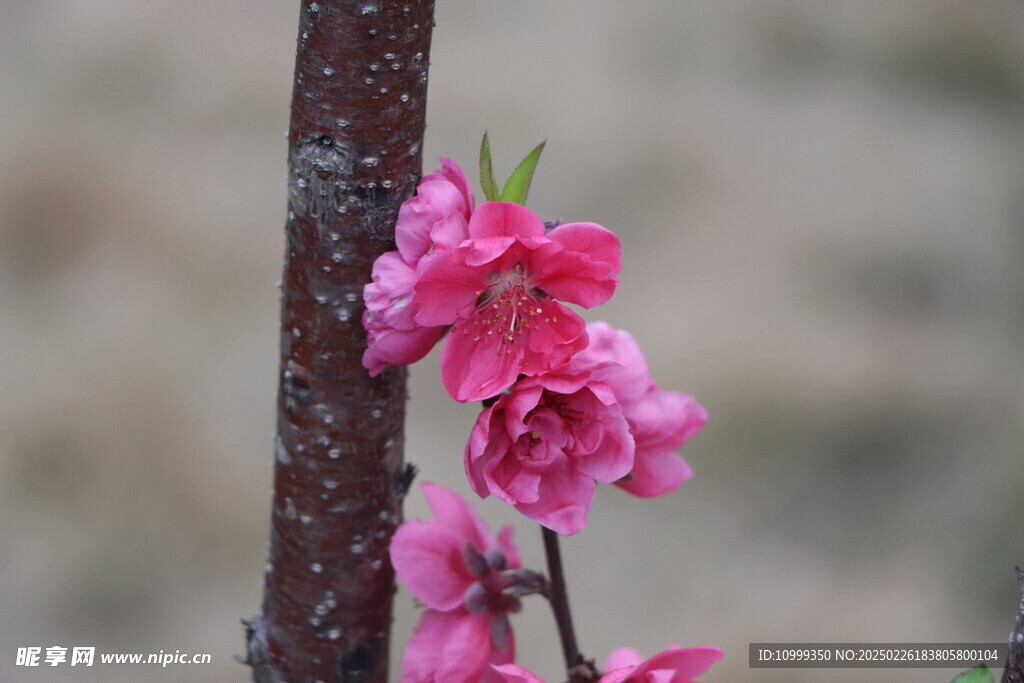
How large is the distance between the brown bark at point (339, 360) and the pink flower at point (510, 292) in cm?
7

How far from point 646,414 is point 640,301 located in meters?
2.13

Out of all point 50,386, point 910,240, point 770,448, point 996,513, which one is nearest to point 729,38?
point 910,240

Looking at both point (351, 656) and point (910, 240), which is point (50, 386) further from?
point (910, 240)

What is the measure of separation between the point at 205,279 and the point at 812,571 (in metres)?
1.65

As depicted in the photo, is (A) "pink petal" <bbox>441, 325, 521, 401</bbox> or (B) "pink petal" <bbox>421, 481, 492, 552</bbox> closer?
(A) "pink petal" <bbox>441, 325, 521, 401</bbox>

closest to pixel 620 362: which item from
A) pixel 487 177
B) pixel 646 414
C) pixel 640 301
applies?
pixel 646 414

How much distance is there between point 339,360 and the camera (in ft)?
2.20

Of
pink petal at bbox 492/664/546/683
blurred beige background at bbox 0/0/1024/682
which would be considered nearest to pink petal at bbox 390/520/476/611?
pink petal at bbox 492/664/546/683

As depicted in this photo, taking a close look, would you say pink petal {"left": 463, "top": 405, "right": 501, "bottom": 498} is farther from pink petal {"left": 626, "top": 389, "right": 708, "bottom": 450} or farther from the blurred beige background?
the blurred beige background

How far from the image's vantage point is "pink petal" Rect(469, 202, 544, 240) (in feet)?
1.88

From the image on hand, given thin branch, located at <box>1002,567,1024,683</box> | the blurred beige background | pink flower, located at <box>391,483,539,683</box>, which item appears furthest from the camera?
the blurred beige background

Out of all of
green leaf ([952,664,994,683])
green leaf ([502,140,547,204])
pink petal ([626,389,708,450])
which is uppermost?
green leaf ([502,140,547,204])

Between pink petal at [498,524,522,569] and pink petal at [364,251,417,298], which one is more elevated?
pink petal at [364,251,417,298]

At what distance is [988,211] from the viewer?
3137mm
